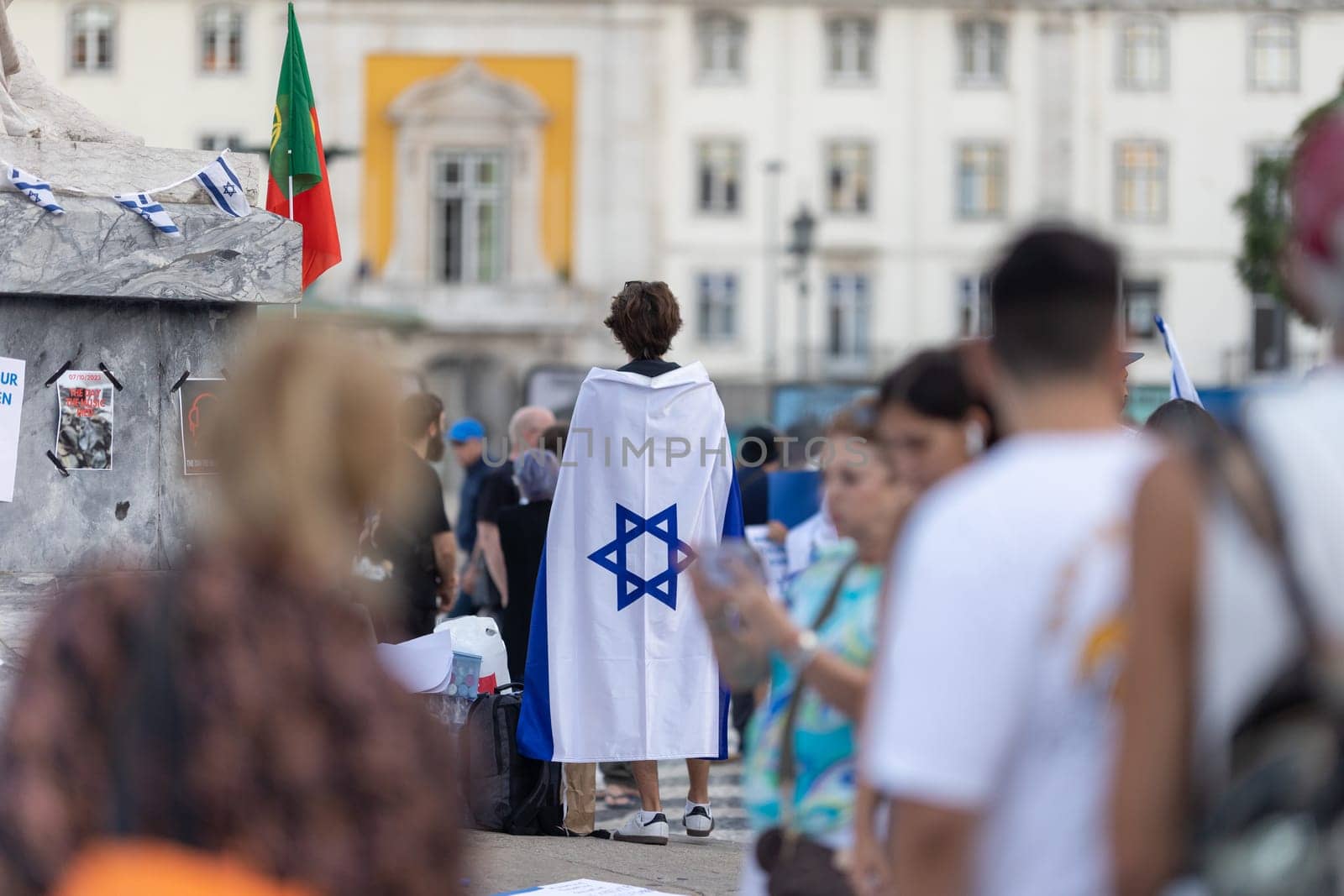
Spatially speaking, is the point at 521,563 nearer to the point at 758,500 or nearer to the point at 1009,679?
the point at 758,500

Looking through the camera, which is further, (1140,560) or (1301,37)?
(1301,37)

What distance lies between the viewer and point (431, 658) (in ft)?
21.5

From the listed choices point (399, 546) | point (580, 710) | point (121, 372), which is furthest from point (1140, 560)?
point (399, 546)

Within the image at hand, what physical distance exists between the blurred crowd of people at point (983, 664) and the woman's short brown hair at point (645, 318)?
14.3 ft

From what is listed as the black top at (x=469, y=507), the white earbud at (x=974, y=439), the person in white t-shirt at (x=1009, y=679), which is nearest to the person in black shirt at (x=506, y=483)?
the black top at (x=469, y=507)

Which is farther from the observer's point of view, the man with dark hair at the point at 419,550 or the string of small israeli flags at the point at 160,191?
the man with dark hair at the point at 419,550

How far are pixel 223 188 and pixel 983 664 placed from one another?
12.1ft

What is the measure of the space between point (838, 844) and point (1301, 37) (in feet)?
153

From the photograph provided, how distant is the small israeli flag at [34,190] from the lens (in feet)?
16.8

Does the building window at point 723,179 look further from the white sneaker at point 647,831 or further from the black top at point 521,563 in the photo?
the white sneaker at point 647,831

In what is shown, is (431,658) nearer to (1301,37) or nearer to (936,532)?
(936,532)

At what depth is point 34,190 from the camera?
5.11m

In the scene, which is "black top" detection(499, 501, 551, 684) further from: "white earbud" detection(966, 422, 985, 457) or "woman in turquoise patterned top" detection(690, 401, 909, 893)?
"white earbud" detection(966, 422, 985, 457)

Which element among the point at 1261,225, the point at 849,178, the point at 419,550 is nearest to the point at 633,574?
the point at 419,550
